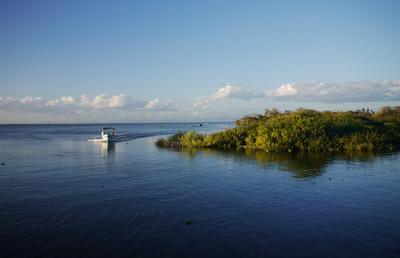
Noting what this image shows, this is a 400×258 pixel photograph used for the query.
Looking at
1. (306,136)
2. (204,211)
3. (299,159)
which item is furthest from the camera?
(306,136)

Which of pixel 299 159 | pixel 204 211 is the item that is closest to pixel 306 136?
pixel 299 159

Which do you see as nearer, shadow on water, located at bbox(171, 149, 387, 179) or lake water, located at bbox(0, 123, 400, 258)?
lake water, located at bbox(0, 123, 400, 258)

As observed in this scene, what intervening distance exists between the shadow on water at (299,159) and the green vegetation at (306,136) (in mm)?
2644

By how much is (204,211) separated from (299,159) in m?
19.7

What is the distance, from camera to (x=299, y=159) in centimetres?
3522

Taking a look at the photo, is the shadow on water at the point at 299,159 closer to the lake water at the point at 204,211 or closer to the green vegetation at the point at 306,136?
the lake water at the point at 204,211

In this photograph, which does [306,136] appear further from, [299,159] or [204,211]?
[204,211]

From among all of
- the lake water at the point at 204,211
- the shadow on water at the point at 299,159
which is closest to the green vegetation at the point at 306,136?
the shadow on water at the point at 299,159

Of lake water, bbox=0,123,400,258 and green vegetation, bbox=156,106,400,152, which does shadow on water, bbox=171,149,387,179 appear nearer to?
lake water, bbox=0,123,400,258

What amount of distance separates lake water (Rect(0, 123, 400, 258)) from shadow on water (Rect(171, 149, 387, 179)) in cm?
29

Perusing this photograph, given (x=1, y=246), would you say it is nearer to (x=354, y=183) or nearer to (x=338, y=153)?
(x=354, y=183)

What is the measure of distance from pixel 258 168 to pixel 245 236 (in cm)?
1629

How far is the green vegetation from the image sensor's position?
4231cm

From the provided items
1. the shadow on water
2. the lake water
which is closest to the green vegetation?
the shadow on water
